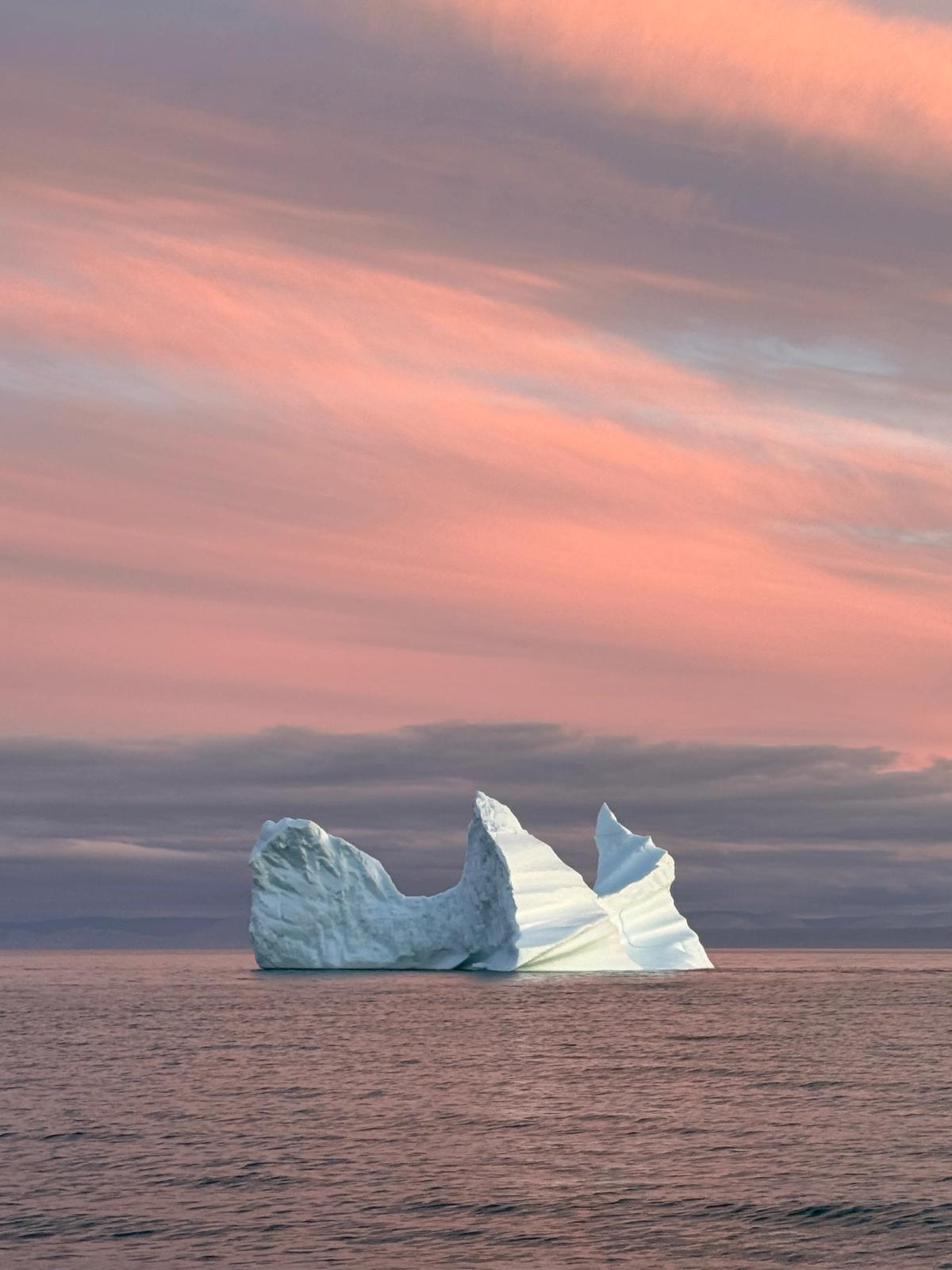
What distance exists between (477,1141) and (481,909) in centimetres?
4303

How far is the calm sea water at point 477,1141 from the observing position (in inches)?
784

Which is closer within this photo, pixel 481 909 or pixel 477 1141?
pixel 477 1141

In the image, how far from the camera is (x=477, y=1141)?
27.8 metres

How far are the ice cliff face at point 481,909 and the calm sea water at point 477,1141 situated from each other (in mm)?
11303

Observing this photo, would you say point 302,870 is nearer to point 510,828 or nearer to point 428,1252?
point 510,828

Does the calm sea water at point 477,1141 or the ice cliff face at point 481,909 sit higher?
the ice cliff face at point 481,909

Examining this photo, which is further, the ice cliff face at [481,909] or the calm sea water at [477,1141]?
the ice cliff face at [481,909]

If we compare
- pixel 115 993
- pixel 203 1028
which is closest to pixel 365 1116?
pixel 203 1028

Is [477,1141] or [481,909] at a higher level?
[481,909]

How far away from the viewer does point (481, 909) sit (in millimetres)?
70750

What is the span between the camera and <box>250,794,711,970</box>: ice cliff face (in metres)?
68.8

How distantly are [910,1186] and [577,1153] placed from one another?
18.2ft

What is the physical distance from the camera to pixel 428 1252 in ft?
63.3

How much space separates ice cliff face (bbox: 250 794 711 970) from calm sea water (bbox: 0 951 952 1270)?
37.1 ft
